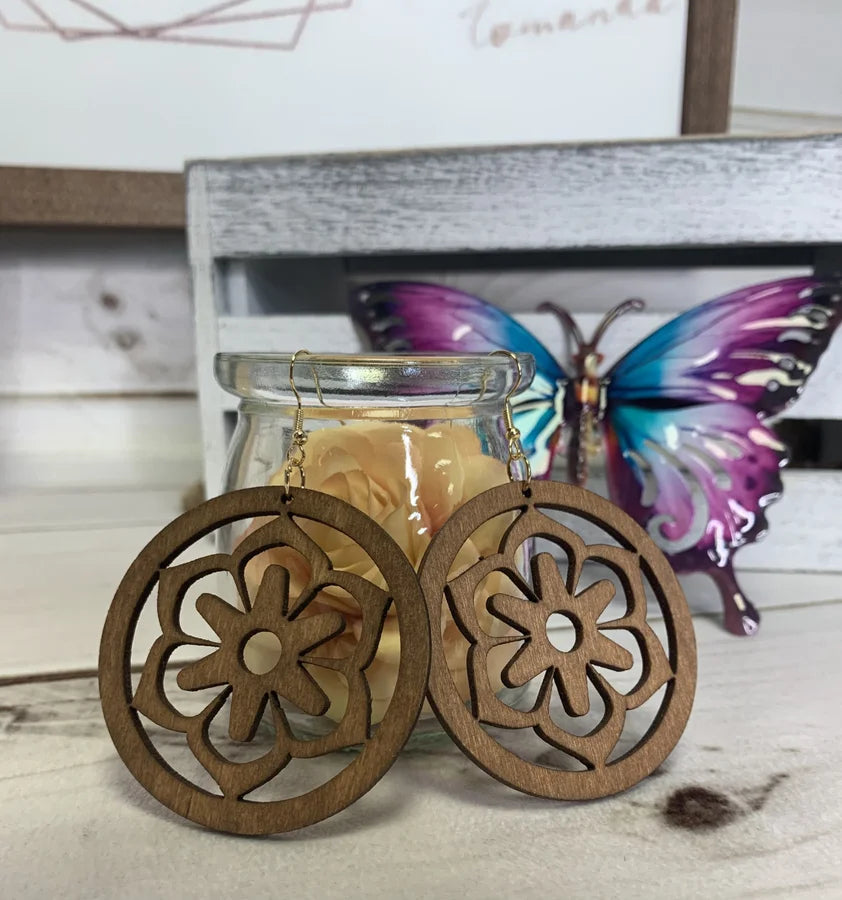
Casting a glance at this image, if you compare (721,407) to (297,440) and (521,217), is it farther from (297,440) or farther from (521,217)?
(297,440)

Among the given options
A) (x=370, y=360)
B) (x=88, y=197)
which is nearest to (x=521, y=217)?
(x=370, y=360)

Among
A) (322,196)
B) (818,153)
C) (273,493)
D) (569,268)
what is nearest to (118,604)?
(273,493)

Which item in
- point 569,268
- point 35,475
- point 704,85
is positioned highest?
point 704,85

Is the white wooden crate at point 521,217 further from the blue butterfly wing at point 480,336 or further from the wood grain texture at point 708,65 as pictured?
the wood grain texture at point 708,65

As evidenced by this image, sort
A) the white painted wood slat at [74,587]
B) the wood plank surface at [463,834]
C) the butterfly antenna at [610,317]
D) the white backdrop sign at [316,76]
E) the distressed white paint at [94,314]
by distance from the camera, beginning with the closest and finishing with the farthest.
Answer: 1. the wood plank surface at [463,834]
2. the white painted wood slat at [74,587]
3. the butterfly antenna at [610,317]
4. the white backdrop sign at [316,76]
5. the distressed white paint at [94,314]

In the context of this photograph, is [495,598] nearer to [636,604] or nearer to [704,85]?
[636,604]

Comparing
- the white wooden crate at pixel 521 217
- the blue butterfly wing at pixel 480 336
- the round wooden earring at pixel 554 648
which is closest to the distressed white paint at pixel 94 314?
the white wooden crate at pixel 521 217
